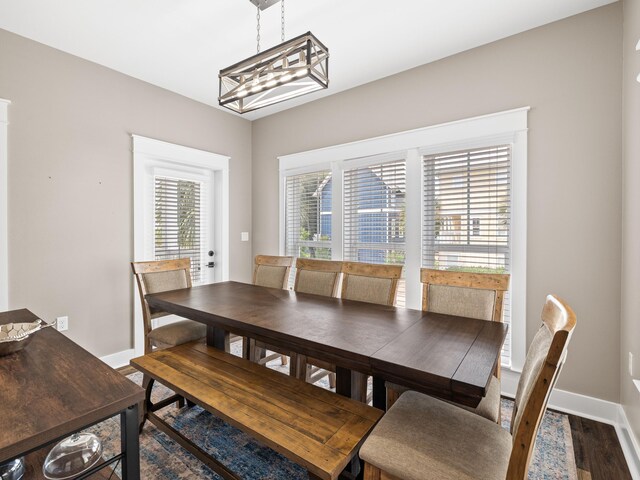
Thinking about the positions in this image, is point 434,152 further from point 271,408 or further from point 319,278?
point 271,408

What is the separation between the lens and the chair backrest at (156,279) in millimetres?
2533

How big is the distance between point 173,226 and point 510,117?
3.53m

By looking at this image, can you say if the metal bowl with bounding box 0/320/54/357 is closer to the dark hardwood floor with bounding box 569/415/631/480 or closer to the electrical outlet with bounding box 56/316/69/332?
the electrical outlet with bounding box 56/316/69/332

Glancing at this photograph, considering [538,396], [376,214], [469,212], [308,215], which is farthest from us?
[308,215]

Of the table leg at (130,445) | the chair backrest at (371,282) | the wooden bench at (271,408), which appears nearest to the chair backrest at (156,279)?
the wooden bench at (271,408)

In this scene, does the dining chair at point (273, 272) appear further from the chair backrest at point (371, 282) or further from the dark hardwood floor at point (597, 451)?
the dark hardwood floor at point (597, 451)

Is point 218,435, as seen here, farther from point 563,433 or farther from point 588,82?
point 588,82

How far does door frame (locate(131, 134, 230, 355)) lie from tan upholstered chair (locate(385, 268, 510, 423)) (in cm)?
280

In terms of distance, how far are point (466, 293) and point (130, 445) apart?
6.11ft

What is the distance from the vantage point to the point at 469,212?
2738mm

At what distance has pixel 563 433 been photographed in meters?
2.08

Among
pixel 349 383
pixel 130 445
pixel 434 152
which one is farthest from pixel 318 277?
pixel 130 445

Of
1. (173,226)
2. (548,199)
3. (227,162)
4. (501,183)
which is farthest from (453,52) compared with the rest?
(173,226)

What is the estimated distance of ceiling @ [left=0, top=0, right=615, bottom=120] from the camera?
2.21 metres
